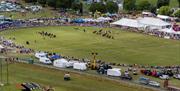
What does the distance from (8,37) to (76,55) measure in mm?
15743

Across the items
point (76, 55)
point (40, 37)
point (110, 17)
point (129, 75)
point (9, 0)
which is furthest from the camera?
point (9, 0)

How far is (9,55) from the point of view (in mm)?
61281

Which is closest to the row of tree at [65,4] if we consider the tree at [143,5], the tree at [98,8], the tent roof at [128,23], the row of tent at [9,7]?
the tree at [98,8]

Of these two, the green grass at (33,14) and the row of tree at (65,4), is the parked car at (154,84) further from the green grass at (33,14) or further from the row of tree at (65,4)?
the row of tree at (65,4)

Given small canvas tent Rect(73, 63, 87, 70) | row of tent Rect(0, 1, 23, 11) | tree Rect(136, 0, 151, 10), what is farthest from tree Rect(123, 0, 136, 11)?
small canvas tent Rect(73, 63, 87, 70)

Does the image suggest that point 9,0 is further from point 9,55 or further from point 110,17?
point 9,55

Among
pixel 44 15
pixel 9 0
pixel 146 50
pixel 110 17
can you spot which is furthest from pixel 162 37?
pixel 9 0

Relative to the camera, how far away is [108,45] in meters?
74.3

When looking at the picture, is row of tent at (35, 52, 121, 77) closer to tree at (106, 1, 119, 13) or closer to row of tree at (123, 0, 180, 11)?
tree at (106, 1, 119, 13)

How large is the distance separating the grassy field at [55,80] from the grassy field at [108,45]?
11263mm

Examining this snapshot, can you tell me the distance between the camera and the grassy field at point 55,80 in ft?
158

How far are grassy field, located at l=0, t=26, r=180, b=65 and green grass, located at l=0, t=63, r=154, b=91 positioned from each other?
1130cm

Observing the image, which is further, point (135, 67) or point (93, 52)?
point (93, 52)

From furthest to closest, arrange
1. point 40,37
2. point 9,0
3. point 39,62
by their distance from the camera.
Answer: point 9,0 → point 40,37 → point 39,62
